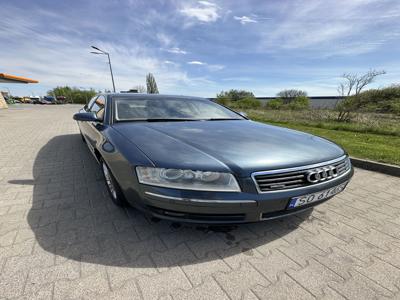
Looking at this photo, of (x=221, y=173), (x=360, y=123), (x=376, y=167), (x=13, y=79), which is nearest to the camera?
(x=221, y=173)

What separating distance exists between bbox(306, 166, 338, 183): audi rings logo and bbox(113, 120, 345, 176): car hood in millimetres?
77

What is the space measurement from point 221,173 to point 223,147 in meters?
0.36

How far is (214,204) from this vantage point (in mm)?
1519

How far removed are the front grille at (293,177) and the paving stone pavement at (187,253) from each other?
62cm

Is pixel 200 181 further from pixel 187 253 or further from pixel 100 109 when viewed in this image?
pixel 100 109

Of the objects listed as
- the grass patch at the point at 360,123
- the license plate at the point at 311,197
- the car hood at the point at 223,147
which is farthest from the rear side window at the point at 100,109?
the grass patch at the point at 360,123

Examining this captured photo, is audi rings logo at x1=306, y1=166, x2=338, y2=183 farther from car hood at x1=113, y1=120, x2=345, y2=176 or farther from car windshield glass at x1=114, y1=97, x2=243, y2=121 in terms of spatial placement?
car windshield glass at x1=114, y1=97, x2=243, y2=121

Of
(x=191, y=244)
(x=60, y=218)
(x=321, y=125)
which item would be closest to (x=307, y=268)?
(x=191, y=244)

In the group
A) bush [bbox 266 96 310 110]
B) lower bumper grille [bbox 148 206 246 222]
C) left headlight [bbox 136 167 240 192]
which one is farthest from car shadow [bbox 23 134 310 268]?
bush [bbox 266 96 310 110]

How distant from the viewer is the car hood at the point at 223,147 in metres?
1.57

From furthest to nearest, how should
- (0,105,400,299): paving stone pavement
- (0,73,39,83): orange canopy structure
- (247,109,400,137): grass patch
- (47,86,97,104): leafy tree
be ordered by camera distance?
(47,86,97,104): leafy tree → (0,73,39,83): orange canopy structure → (247,109,400,137): grass patch → (0,105,400,299): paving stone pavement

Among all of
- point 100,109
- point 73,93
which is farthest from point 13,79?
point 73,93

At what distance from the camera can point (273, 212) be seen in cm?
168

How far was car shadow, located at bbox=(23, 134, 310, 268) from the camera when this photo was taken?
1722mm
